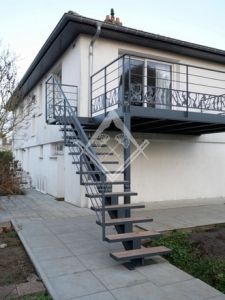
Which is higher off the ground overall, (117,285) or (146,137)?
(146,137)

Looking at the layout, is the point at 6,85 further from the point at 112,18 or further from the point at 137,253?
the point at 137,253

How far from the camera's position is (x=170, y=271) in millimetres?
4539

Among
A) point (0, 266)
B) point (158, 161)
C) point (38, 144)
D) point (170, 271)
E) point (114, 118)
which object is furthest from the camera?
point (38, 144)

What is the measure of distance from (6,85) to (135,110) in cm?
516

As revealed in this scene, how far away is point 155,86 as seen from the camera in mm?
10180

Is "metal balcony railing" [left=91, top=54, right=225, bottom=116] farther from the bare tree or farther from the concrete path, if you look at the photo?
the concrete path

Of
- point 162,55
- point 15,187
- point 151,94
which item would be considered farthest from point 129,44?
point 15,187

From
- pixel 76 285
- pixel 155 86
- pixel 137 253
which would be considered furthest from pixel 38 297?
pixel 155 86

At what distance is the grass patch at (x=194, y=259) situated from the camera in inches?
174

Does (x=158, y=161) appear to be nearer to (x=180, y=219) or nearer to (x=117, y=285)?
(x=180, y=219)

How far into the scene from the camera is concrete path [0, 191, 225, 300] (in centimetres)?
386

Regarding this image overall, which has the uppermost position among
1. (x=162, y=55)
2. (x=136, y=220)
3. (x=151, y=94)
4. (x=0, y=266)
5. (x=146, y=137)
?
(x=162, y=55)

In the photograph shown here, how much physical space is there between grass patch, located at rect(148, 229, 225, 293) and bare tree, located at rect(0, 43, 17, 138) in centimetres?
650

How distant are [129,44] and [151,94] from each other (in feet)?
7.28
